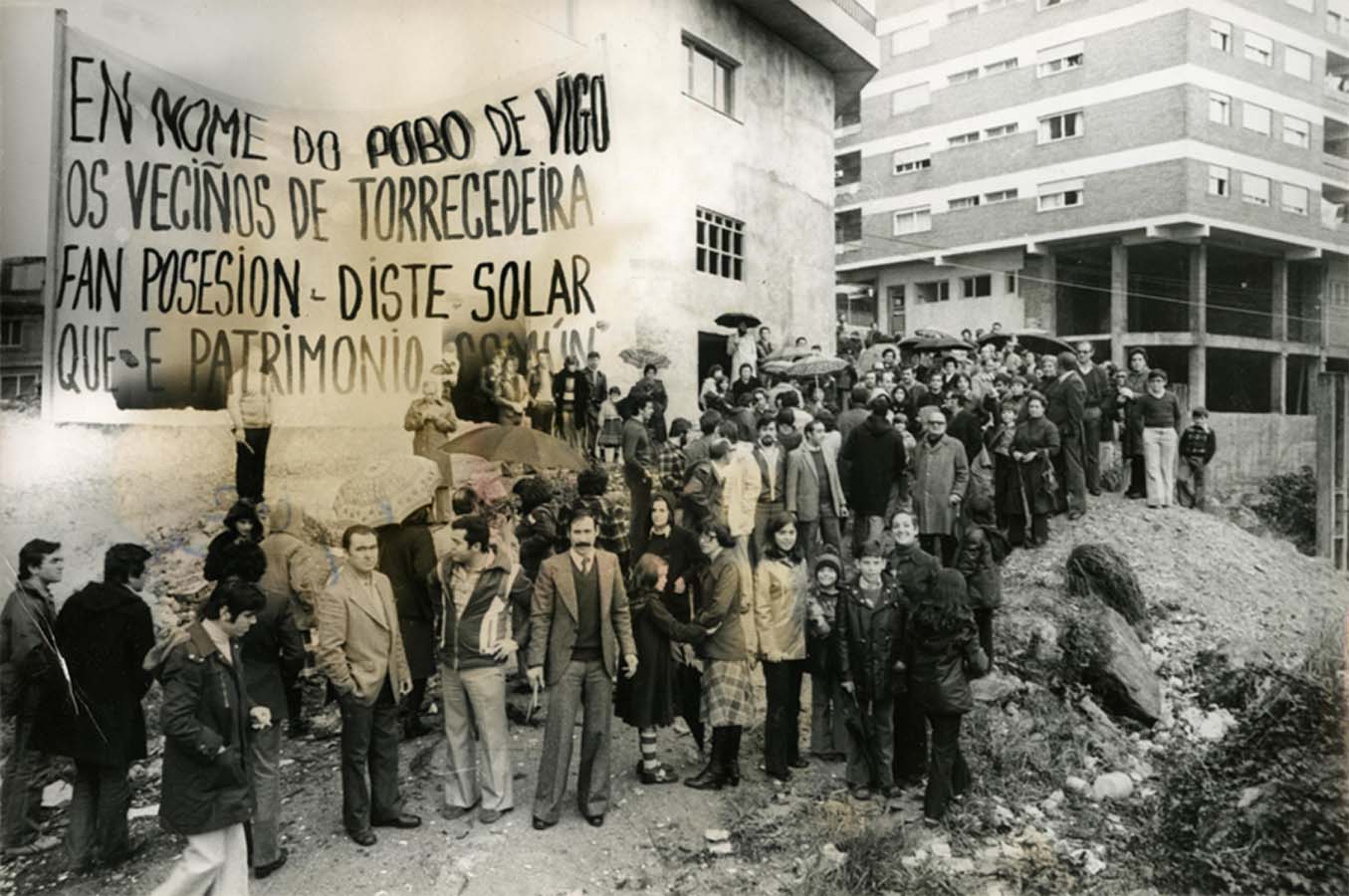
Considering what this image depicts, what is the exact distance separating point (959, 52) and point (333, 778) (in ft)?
18.3

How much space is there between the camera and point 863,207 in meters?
5.61

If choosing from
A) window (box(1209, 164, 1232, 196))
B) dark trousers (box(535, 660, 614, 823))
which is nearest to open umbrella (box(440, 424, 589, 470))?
dark trousers (box(535, 660, 614, 823))

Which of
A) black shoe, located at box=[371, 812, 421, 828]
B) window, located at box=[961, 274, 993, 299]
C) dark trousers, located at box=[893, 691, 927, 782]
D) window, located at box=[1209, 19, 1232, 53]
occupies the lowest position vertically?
black shoe, located at box=[371, 812, 421, 828]

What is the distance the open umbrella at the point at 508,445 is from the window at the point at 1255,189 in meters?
4.25

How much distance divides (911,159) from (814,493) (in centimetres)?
231

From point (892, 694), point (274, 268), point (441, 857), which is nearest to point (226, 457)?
point (274, 268)

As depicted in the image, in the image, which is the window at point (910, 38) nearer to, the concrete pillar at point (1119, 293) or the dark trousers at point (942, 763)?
the concrete pillar at point (1119, 293)

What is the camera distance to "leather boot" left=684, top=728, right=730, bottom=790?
4.45 metres

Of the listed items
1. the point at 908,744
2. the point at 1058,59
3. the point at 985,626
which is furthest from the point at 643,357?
the point at 1058,59

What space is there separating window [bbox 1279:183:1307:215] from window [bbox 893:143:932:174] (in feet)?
6.44

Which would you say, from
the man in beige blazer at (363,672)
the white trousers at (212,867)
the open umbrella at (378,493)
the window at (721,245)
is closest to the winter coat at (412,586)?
the open umbrella at (378,493)

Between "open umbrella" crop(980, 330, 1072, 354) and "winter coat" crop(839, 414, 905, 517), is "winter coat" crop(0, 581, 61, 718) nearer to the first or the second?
"winter coat" crop(839, 414, 905, 517)

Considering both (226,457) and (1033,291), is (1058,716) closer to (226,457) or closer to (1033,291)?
(1033,291)

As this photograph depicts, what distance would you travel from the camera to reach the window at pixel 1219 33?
470cm
